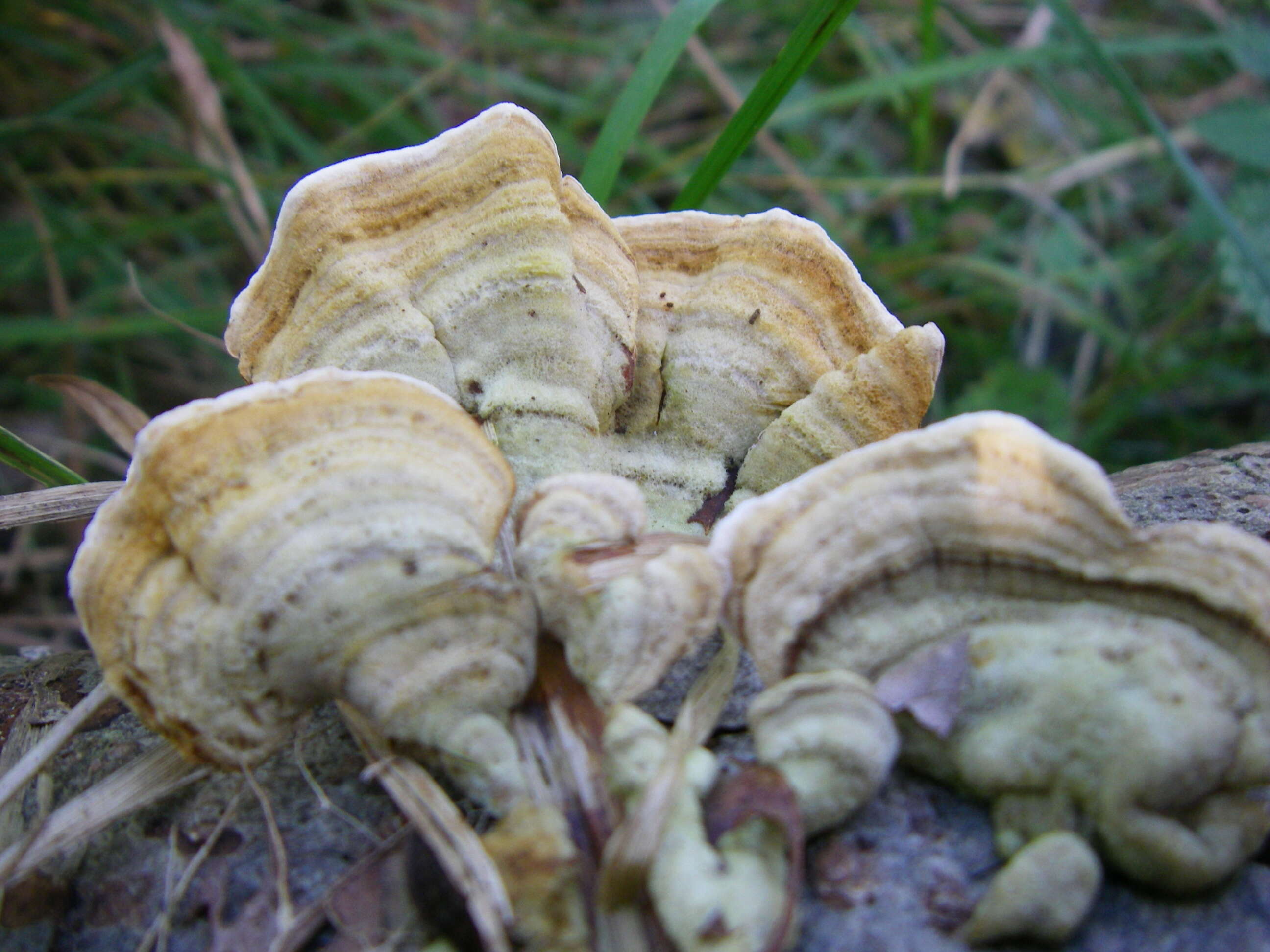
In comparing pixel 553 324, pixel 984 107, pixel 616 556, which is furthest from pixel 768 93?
pixel 984 107

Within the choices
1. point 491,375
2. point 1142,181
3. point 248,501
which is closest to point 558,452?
point 491,375

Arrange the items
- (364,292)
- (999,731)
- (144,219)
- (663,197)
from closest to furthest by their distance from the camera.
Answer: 1. (999,731)
2. (364,292)
3. (144,219)
4. (663,197)

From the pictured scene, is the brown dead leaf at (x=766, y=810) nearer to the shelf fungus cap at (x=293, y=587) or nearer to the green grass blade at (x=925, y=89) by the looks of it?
the shelf fungus cap at (x=293, y=587)

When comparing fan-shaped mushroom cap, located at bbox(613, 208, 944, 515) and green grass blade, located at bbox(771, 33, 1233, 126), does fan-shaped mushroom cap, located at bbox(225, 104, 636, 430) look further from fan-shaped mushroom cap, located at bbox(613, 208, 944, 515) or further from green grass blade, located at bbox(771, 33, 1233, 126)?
green grass blade, located at bbox(771, 33, 1233, 126)

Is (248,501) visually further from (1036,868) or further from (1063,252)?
(1063,252)

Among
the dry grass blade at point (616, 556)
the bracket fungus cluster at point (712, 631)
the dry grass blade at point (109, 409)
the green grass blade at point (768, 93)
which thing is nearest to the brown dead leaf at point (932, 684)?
the bracket fungus cluster at point (712, 631)

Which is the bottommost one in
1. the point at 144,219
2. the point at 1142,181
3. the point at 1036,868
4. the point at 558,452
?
the point at 144,219
